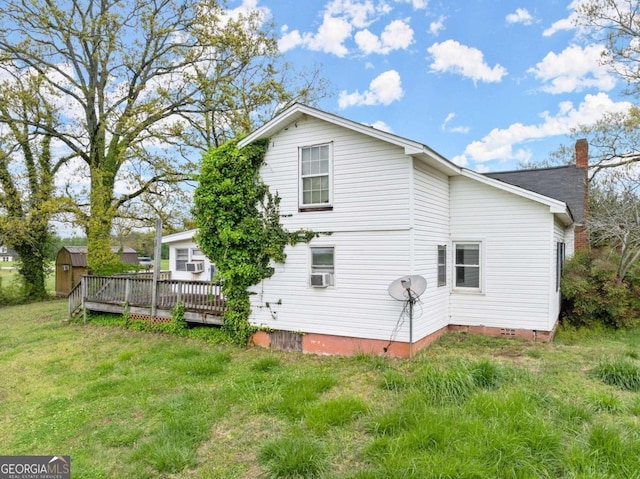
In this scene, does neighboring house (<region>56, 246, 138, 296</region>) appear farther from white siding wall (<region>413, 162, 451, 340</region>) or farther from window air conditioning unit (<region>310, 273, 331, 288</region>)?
white siding wall (<region>413, 162, 451, 340</region>)

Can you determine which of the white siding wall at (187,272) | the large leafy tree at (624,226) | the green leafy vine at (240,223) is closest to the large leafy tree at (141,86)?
the white siding wall at (187,272)

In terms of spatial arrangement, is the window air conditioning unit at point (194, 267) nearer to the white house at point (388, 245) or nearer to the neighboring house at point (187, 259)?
the neighboring house at point (187, 259)

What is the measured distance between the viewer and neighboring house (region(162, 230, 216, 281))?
15.5 metres

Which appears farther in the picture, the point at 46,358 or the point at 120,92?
the point at 120,92

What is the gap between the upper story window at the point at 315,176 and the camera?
8.70 meters

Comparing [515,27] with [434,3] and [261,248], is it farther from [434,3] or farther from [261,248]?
[261,248]

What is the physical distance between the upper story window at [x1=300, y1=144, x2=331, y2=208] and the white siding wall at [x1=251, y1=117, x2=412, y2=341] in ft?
0.53

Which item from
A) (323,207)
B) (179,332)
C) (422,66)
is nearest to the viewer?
(323,207)

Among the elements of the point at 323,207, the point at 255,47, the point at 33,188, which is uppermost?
the point at 255,47

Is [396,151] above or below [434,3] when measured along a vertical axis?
below

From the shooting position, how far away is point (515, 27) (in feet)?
44.5

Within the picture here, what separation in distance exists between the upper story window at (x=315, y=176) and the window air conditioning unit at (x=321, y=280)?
1670 millimetres

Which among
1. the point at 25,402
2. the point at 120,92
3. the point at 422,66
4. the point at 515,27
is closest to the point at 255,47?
the point at 120,92

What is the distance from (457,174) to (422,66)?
9381mm
